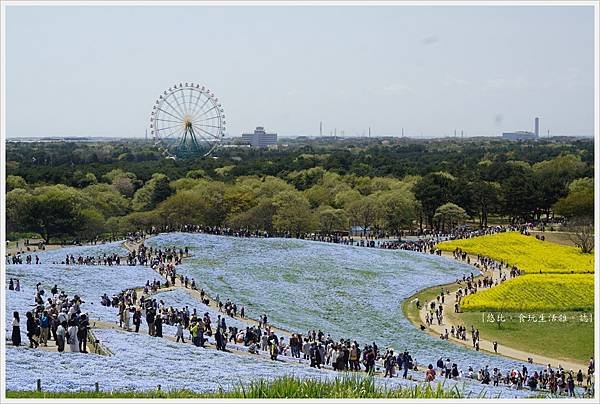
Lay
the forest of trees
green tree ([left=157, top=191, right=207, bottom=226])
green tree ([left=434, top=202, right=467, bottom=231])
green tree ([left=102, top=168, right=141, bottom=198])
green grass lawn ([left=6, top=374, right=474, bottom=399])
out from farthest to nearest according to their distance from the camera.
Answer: green tree ([left=102, top=168, right=141, bottom=198])
green tree ([left=434, top=202, right=467, bottom=231])
green tree ([left=157, top=191, right=207, bottom=226])
the forest of trees
green grass lawn ([left=6, top=374, right=474, bottom=399])

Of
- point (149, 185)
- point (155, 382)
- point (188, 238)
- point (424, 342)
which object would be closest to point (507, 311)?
point (424, 342)

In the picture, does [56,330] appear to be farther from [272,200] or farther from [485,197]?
[485,197]

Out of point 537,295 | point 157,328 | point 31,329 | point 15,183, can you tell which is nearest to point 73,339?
point 31,329

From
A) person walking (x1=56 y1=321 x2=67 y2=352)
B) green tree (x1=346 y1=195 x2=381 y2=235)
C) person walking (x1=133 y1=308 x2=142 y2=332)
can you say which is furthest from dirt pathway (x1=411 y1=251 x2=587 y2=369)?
green tree (x1=346 y1=195 x2=381 y2=235)

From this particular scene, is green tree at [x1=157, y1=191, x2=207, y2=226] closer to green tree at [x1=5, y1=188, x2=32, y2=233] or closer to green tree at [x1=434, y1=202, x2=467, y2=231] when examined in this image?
green tree at [x1=5, y1=188, x2=32, y2=233]

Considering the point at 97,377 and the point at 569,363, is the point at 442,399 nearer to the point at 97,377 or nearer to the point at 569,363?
the point at 97,377

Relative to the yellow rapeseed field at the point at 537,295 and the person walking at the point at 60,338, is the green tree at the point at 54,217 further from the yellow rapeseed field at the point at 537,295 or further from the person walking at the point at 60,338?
the person walking at the point at 60,338

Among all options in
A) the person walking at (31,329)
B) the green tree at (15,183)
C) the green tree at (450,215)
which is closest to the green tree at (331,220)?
the green tree at (450,215)
